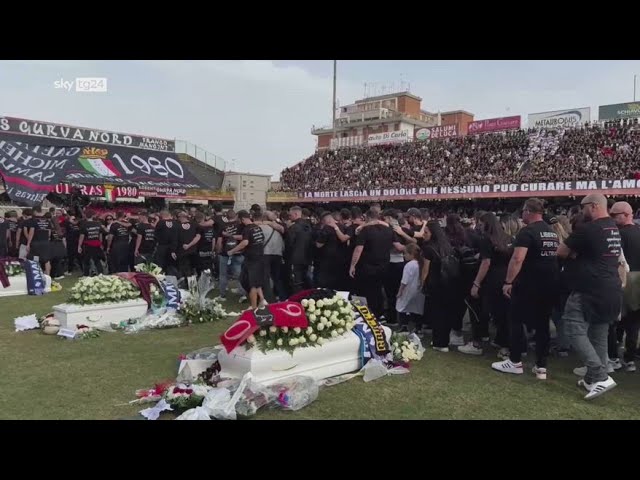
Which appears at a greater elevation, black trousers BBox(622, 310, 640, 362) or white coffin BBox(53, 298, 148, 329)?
black trousers BBox(622, 310, 640, 362)

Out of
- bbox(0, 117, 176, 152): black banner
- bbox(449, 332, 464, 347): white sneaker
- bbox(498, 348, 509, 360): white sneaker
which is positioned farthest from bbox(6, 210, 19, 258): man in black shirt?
bbox(0, 117, 176, 152): black banner

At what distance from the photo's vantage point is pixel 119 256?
12.1m

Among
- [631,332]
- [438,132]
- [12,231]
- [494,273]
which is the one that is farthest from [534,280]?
[438,132]

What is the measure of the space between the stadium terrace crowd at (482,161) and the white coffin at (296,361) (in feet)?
83.5

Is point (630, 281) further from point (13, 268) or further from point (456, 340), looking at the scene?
point (13, 268)

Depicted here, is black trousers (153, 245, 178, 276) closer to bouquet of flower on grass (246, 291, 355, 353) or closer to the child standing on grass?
the child standing on grass

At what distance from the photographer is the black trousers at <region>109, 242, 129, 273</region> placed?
12.1 meters

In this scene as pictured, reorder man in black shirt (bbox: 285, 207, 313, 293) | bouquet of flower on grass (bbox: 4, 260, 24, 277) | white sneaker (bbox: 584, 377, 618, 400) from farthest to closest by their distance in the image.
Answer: bouquet of flower on grass (bbox: 4, 260, 24, 277)
man in black shirt (bbox: 285, 207, 313, 293)
white sneaker (bbox: 584, 377, 618, 400)

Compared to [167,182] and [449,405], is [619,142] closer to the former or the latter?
[167,182]

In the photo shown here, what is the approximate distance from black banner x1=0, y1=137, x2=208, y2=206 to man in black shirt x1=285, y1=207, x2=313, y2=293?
18090 mm

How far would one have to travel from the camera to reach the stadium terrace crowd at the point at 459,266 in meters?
4.76

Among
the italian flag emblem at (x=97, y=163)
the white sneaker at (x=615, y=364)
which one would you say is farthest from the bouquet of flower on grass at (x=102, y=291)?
the italian flag emblem at (x=97, y=163)

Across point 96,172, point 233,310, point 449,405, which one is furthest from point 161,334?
point 96,172

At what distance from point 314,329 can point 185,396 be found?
4.72ft
